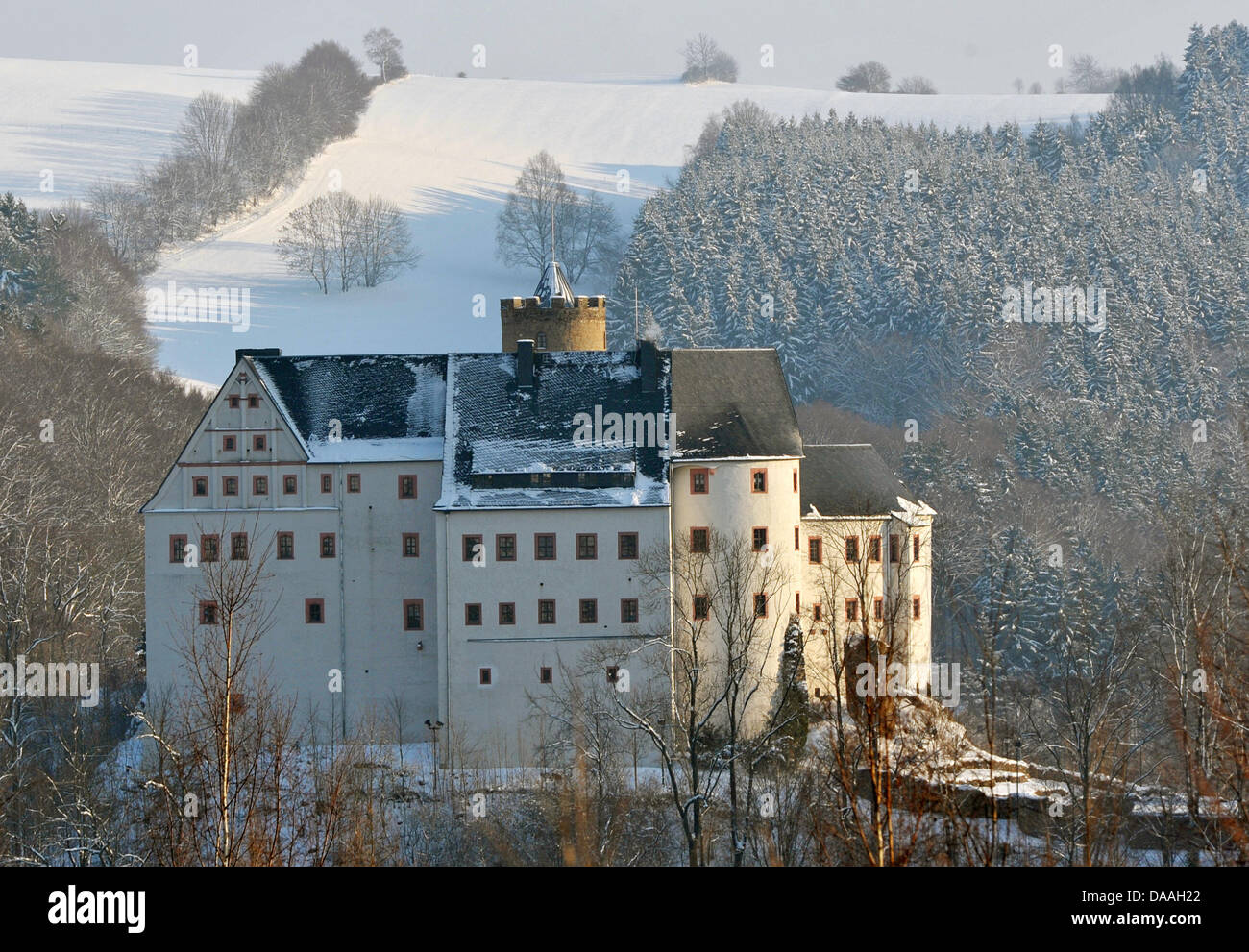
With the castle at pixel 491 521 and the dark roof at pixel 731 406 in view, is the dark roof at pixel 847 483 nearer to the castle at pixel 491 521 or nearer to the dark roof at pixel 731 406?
the castle at pixel 491 521

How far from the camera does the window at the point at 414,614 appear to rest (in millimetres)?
49906

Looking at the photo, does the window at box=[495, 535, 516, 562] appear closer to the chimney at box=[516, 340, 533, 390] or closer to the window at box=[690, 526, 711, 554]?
the window at box=[690, 526, 711, 554]

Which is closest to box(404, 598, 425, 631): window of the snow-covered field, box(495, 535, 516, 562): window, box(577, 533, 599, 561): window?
box(495, 535, 516, 562): window

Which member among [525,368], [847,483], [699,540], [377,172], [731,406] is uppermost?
[377,172]

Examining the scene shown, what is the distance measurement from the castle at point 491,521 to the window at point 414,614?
0.05 meters

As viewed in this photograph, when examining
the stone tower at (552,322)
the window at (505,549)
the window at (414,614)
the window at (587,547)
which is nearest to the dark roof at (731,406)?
the window at (587,547)

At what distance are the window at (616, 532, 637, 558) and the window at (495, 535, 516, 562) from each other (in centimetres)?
294

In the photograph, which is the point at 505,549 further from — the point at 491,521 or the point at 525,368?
the point at 525,368

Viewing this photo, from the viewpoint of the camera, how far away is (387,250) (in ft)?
485

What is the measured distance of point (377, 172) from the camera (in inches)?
6757

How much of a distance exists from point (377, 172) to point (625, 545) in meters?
129

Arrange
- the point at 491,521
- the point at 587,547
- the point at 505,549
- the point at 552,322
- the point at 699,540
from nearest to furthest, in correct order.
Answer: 1. the point at 491,521
2. the point at 505,549
3. the point at 587,547
4. the point at 699,540
5. the point at 552,322

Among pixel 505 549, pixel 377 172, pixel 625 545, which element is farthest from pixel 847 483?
pixel 377 172
